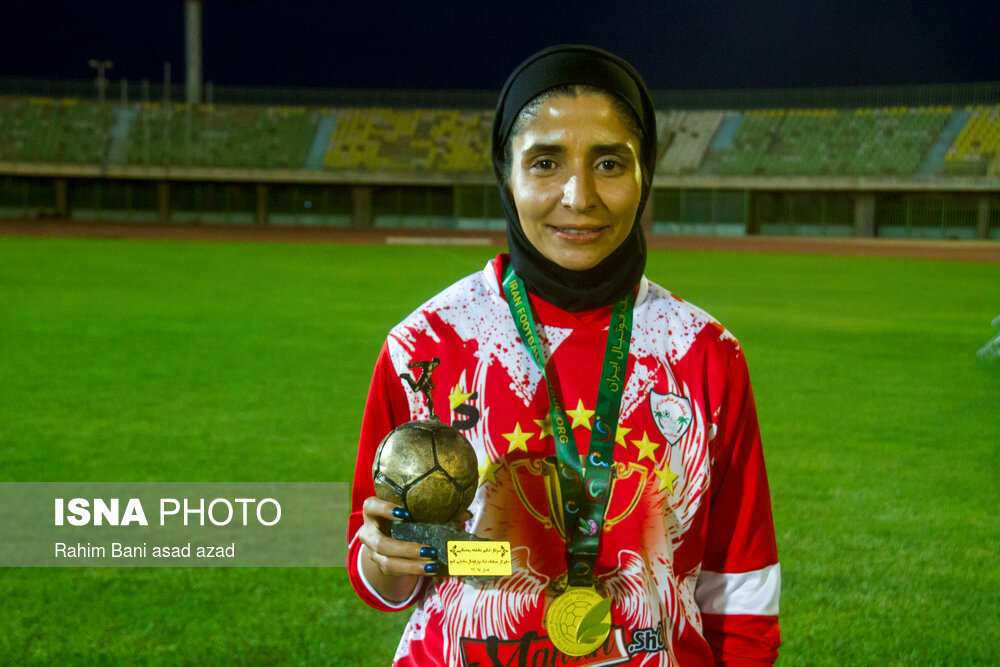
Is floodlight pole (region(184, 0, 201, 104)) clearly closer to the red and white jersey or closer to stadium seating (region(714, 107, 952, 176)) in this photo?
stadium seating (region(714, 107, 952, 176))

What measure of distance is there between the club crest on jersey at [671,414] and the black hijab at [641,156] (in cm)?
20

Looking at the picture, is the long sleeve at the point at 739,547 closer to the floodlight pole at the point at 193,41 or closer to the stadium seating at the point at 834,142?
the stadium seating at the point at 834,142

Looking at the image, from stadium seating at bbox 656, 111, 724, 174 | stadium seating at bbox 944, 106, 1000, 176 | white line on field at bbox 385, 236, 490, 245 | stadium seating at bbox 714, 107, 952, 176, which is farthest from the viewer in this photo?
stadium seating at bbox 656, 111, 724, 174

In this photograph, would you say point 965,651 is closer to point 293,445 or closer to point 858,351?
point 293,445

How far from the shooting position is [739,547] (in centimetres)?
187

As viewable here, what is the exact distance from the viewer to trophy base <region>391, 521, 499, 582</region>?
1529mm

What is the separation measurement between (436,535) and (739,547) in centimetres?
63

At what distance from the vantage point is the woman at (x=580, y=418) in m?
1.72

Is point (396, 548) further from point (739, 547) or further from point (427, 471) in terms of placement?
point (739, 547)

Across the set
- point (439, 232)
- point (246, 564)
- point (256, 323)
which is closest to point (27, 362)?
point (256, 323)

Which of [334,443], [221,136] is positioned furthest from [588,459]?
[221,136]

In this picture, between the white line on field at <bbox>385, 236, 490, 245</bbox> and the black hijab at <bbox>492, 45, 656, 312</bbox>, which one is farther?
the white line on field at <bbox>385, 236, 490, 245</bbox>

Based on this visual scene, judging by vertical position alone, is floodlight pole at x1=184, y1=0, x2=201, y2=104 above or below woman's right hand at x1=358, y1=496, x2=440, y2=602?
above

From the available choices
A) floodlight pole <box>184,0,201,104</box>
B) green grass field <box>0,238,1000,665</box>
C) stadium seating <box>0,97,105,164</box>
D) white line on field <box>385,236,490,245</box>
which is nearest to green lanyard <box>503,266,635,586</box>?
green grass field <box>0,238,1000,665</box>
